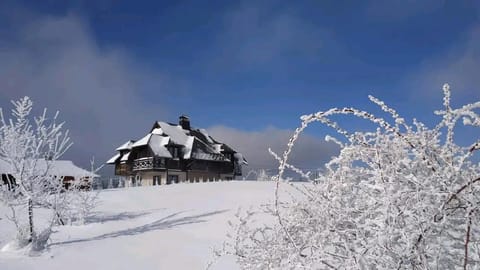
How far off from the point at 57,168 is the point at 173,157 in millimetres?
25458

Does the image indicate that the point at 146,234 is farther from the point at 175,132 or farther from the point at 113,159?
the point at 113,159

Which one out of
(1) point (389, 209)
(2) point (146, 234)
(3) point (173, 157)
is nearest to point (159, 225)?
(2) point (146, 234)

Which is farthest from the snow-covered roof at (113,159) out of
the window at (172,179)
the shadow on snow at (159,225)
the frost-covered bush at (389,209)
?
the frost-covered bush at (389,209)

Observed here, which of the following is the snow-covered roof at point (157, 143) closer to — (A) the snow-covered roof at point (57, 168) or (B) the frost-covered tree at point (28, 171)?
(A) the snow-covered roof at point (57, 168)

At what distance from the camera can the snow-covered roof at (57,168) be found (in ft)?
35.3

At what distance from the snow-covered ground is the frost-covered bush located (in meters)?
1.84

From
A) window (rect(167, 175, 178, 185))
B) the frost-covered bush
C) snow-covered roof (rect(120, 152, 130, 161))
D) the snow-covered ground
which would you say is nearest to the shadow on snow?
the snow-covered ground

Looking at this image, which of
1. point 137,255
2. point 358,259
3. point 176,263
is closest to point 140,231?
point 137,255

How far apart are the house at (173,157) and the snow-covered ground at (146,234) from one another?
54.7 feet

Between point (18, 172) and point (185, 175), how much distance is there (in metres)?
29.0

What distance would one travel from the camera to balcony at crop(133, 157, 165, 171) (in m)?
36.7

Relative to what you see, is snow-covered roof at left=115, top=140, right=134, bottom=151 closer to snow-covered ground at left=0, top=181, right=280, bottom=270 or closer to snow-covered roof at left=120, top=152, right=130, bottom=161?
snow-covered roof at left=120, top=152, right=130, bottom=161

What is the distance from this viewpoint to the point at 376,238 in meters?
1.84

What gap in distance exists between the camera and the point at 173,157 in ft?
125
